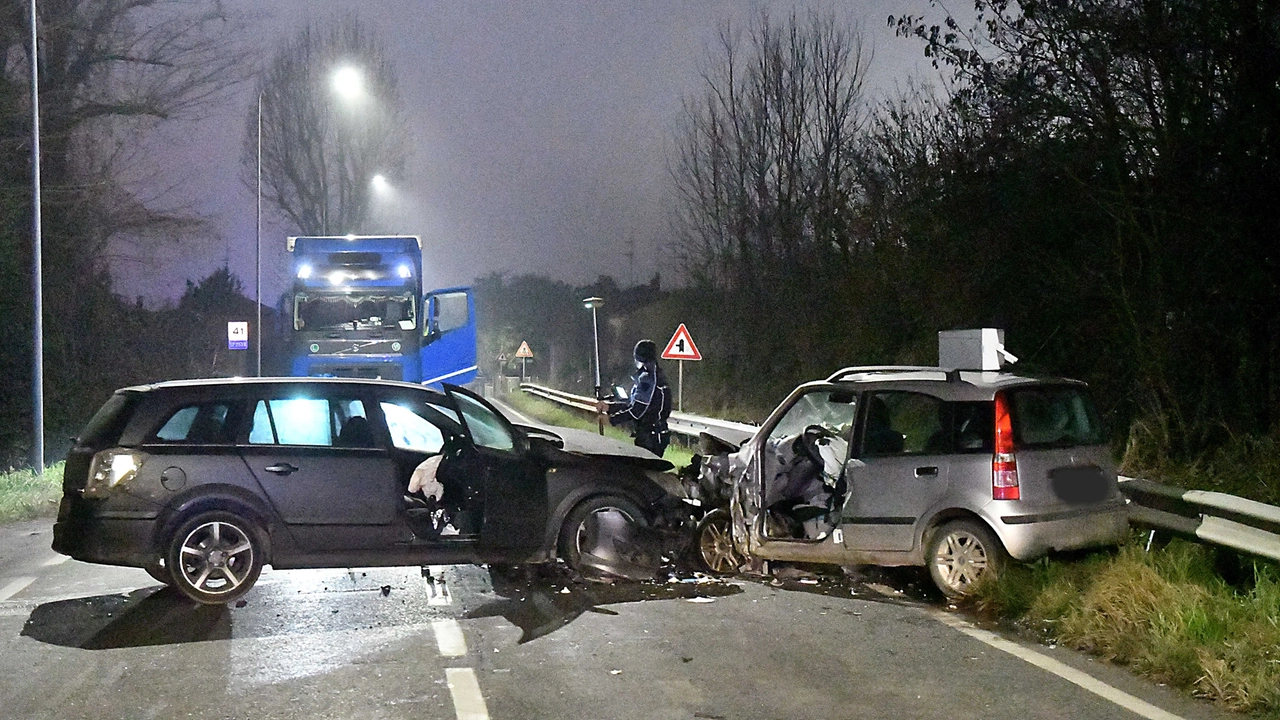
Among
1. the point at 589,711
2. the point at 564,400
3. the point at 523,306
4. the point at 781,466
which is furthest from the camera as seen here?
the point at 523,306

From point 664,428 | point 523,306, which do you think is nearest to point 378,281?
point 664,428

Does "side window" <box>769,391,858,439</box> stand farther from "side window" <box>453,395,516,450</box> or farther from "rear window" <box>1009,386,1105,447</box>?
"side window" <box>453,395,516,450</box>

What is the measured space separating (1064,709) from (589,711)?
2181 millimetres

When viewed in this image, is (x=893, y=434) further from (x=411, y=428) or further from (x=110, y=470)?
(x=411, y=428)

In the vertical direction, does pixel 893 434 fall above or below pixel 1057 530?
above

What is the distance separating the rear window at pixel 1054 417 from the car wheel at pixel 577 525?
280 centimetres

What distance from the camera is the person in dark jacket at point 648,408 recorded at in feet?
39.3

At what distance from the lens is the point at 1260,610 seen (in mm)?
6438

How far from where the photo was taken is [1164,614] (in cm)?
672

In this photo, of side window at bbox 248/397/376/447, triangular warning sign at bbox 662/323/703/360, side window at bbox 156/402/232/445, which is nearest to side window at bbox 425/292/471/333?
triangular warning sign at bbox 662/323/703/360

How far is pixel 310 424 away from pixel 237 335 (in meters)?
23.5

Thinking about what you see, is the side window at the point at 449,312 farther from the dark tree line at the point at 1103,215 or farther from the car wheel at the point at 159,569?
the car wheel at the point at 159,569

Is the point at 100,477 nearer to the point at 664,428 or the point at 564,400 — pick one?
the point at 664,428

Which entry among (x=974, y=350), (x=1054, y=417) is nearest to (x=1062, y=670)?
(x=1054, y=417)
